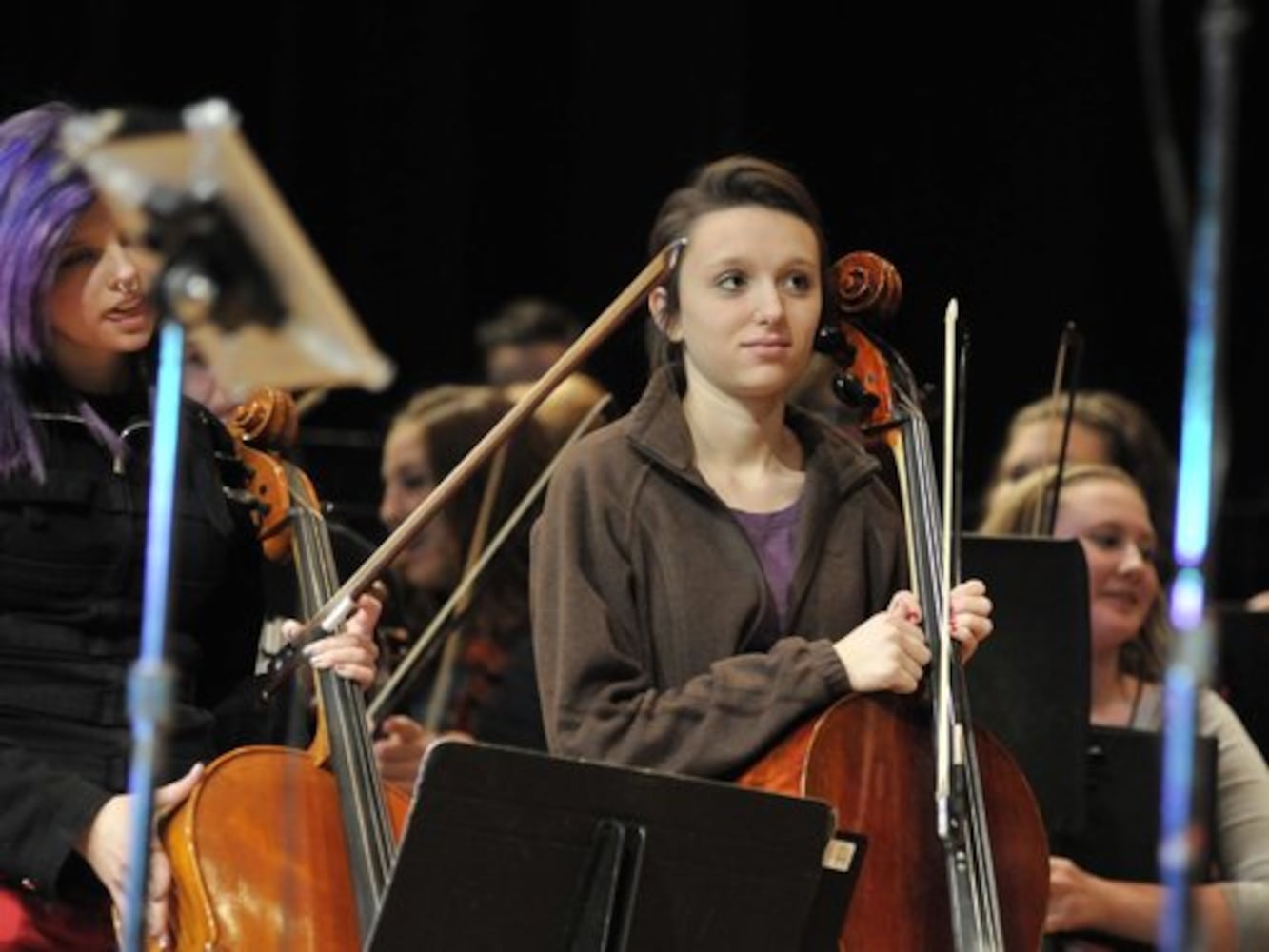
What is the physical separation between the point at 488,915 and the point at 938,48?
356 centimetres

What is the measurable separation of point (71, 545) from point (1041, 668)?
4.14ft

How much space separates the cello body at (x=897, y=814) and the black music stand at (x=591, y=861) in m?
0.19

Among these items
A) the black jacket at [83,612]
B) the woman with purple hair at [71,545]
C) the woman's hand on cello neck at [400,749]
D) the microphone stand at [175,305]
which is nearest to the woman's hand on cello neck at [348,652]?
the woman with purple hair at [71,545]

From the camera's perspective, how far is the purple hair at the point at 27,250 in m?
2.77

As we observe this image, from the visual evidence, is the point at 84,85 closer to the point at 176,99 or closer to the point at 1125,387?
the point at 176,99

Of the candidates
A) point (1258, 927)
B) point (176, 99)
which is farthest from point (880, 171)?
point (1258, 927)

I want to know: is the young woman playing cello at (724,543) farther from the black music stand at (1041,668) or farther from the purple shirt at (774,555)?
the black music stand at (1041,668)

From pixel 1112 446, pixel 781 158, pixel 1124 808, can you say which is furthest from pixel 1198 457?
pixel 781 158

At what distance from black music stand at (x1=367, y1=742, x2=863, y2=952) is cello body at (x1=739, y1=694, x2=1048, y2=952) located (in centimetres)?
19

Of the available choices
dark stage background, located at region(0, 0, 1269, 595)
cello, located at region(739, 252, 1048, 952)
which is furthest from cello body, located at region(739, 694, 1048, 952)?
dark stage background, located at region(0, 0, 1269, 595)

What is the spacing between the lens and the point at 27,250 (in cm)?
277

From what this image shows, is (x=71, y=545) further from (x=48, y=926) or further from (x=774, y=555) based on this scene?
(x=774, y=555)

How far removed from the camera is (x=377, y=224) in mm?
5449

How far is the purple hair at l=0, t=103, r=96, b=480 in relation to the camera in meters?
2.77
